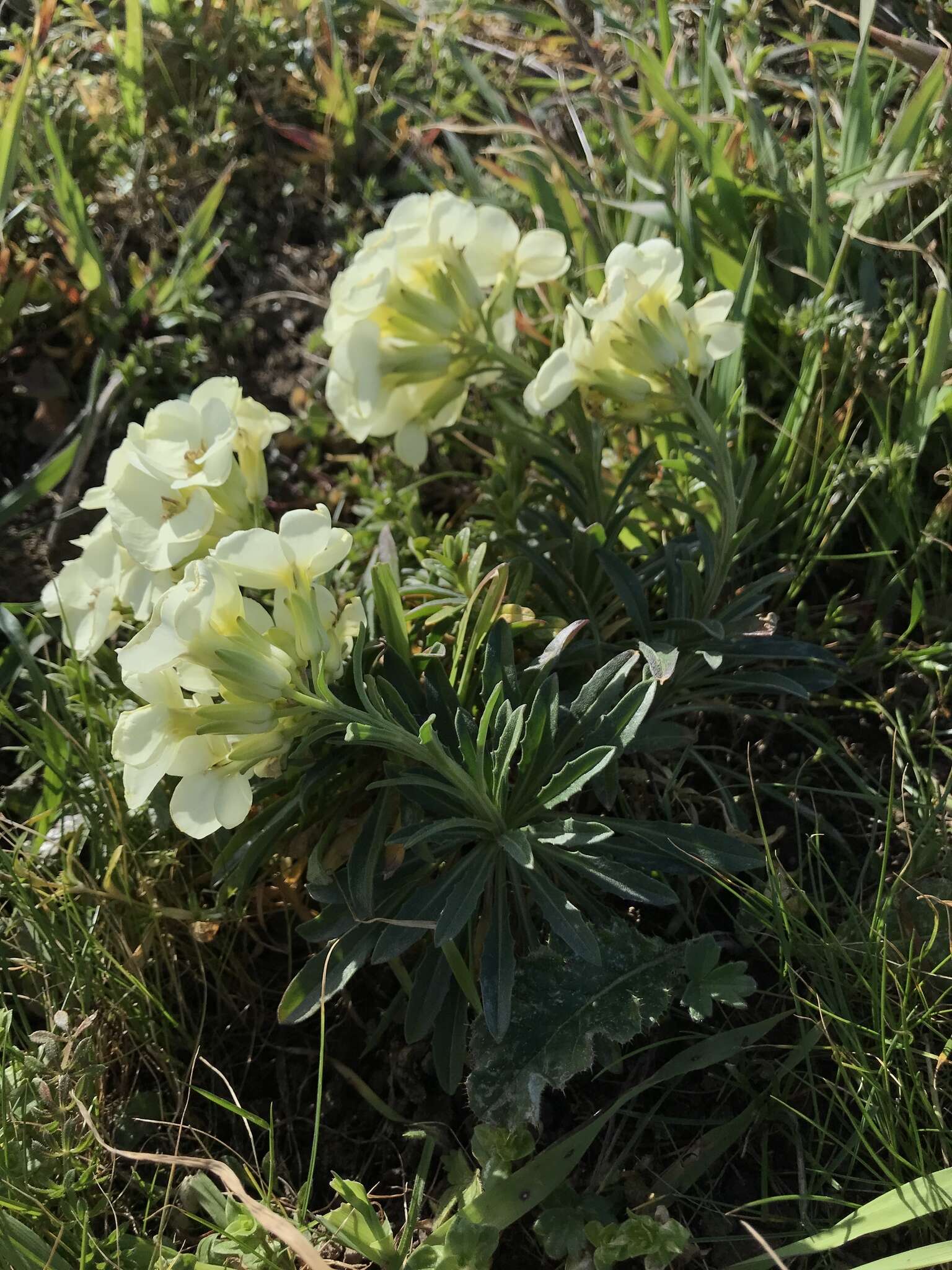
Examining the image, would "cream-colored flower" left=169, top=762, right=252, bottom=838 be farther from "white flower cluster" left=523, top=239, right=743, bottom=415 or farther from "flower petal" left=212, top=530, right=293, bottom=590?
"white flower cluster" left=523, top=239, right=743, bottom=415

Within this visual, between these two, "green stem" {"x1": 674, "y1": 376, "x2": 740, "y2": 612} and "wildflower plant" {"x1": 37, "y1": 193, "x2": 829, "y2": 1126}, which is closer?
"wildflower plant" {"x1": 37, "y1": 193, "x2": 829, "y2": 1126}

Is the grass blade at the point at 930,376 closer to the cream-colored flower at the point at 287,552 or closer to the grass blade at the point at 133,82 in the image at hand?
the cream-colored flower at the point at 287,552

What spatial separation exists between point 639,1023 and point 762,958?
30cm

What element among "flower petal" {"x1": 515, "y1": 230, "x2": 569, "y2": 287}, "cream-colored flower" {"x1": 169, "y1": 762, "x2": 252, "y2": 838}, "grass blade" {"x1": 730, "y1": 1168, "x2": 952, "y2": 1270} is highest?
"flower petal" {"x1": 515, "y1": 230, "x2": 569, "y2": 287}

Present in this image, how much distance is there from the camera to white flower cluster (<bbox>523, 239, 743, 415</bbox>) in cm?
151

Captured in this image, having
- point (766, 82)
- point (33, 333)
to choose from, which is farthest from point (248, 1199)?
point (766, 82)

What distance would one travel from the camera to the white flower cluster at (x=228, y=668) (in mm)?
1204

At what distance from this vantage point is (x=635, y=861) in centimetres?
146

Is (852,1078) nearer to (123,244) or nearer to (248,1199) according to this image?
(248,1199)

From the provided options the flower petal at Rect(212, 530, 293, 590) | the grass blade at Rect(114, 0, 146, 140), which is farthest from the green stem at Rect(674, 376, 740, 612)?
the grass blade at Rect(114, 0, 146, 140)

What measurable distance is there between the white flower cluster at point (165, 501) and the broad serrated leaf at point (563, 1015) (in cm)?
76

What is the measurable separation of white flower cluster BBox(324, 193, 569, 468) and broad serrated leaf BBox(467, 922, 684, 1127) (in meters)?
0.83

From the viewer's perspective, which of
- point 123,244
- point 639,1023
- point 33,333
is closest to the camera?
point 639,1023

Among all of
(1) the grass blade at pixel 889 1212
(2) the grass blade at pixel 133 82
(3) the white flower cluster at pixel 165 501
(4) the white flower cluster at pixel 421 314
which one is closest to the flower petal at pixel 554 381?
(4) the white flower cluster at pixel 421 314
